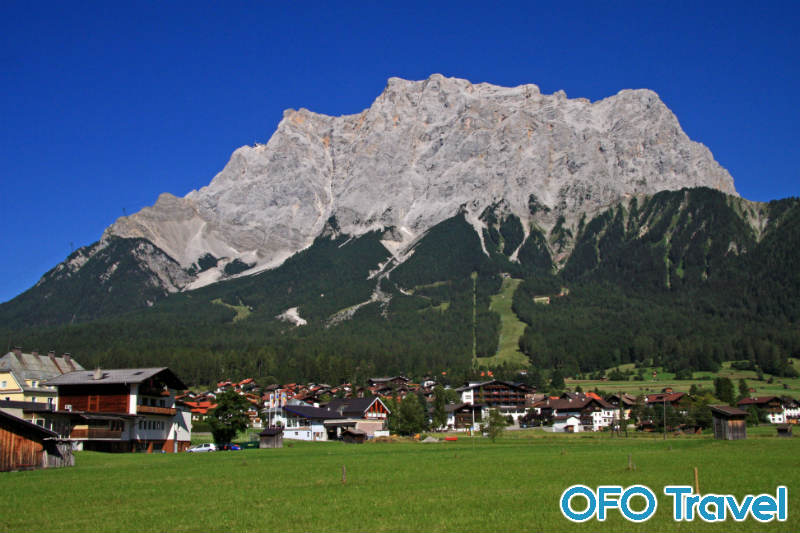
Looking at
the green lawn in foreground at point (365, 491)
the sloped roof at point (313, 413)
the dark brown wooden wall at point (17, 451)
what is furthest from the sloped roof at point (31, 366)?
the dark brown wooden wall at point (17, 451)

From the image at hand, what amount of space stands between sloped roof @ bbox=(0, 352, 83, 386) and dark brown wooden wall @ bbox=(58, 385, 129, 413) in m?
18.7

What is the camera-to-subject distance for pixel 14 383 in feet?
287

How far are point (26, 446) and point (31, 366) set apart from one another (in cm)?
5338

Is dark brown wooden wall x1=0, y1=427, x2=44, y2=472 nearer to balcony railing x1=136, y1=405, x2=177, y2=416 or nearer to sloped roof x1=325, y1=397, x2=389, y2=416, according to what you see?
balcony railing x1=136, y1=405, x2=177, y2=416

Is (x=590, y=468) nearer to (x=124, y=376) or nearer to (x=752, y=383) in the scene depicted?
(x=124, y=376)

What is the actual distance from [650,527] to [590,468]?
18.4 meters

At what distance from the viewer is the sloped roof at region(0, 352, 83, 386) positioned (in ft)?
292

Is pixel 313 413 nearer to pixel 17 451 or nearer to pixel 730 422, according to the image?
pixel 730 422

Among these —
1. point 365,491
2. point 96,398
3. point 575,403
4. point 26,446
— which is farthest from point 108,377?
point 575,403

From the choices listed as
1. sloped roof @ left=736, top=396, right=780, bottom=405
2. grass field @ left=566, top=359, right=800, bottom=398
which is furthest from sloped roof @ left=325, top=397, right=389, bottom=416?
grass field @ left=566, top=359, right=800, bottom=398

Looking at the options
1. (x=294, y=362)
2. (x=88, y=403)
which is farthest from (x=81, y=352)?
(x=88, y=403)

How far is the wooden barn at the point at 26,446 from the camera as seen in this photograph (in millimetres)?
42938

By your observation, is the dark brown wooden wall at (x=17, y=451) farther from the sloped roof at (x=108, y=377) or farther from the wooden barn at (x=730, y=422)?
the wooden barn at (x=730, y=422)

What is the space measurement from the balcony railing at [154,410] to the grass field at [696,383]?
10711 cm
